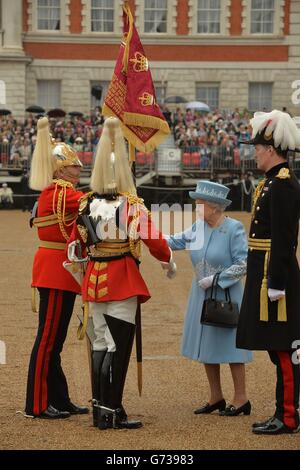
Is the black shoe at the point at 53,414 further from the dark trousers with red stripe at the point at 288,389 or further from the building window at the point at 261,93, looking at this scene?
the building window at the point at 261,93

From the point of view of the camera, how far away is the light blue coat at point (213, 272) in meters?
8.10

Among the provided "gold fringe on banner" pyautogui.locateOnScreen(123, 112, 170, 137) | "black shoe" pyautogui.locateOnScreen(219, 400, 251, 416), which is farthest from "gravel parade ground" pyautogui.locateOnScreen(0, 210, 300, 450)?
"gold fringe on banner" pyautogui.locateOnScreen(123, 112, 170, 137)

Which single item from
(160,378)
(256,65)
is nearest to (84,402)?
(160,378)

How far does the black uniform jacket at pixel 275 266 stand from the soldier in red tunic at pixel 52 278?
125 centimetres

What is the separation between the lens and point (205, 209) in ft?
27.0

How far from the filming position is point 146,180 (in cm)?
3291

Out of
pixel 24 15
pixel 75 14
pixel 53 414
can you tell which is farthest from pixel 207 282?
pixel 75 14

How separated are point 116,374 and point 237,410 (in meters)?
0.95

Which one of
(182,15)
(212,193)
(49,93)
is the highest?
(182,15)

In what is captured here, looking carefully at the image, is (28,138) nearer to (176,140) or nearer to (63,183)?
(176,140)

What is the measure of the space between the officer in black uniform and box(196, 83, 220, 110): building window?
4039cm

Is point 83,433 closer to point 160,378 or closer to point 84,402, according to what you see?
point 84,402

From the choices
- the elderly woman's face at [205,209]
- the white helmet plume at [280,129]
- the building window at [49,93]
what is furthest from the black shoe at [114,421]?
the building window at [49,93]

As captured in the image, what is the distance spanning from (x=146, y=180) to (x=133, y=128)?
2464cm
